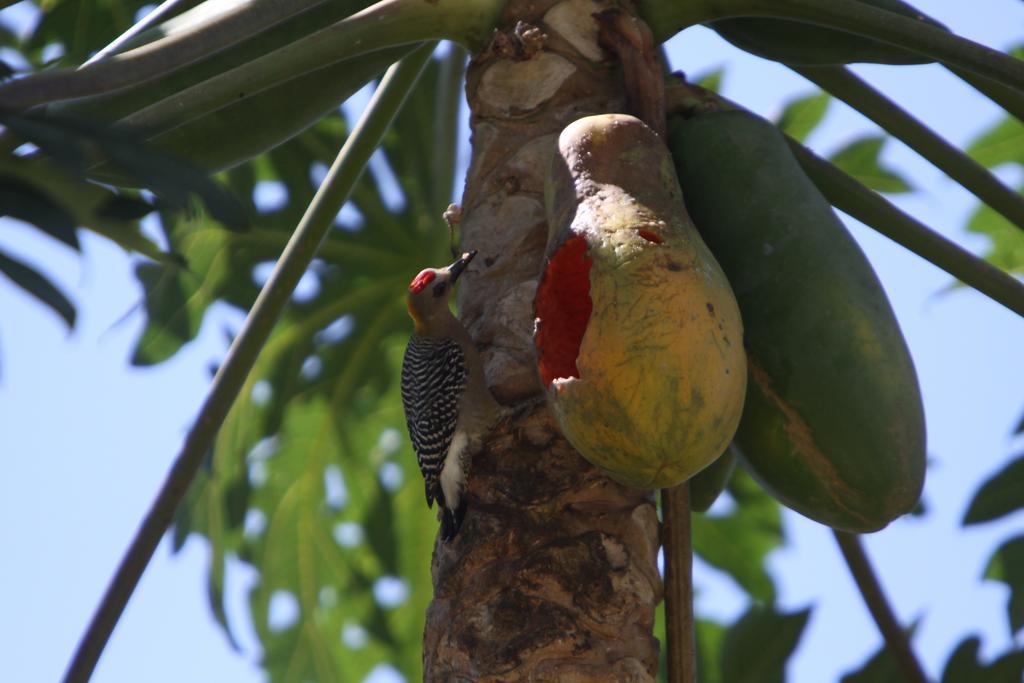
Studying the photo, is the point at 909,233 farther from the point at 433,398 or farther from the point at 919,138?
the point at 433,398

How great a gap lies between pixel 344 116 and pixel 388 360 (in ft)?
2.27

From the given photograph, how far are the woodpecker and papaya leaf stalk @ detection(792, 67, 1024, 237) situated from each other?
2.73ft

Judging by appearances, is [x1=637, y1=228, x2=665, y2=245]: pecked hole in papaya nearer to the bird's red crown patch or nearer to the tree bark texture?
the tree bark texture

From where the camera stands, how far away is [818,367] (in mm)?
1849

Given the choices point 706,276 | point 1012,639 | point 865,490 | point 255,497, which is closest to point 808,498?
point 865,490

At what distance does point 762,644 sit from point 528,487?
1.00 meters

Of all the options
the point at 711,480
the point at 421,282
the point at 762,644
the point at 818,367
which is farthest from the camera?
the point at 421,282

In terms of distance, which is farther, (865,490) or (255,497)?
(255,497)

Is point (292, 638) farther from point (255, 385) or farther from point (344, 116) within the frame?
point (344, 116)

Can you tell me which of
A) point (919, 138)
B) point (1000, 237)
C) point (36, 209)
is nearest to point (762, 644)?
point (919, 138)

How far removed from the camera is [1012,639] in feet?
9.08

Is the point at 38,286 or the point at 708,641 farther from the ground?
the point at 38,286

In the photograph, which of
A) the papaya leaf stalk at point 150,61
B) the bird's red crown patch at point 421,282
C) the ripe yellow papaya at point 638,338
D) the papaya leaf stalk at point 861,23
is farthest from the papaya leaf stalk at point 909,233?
the bird's red crown patch at point 421,282

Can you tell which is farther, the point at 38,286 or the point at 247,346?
the point at 247,346
